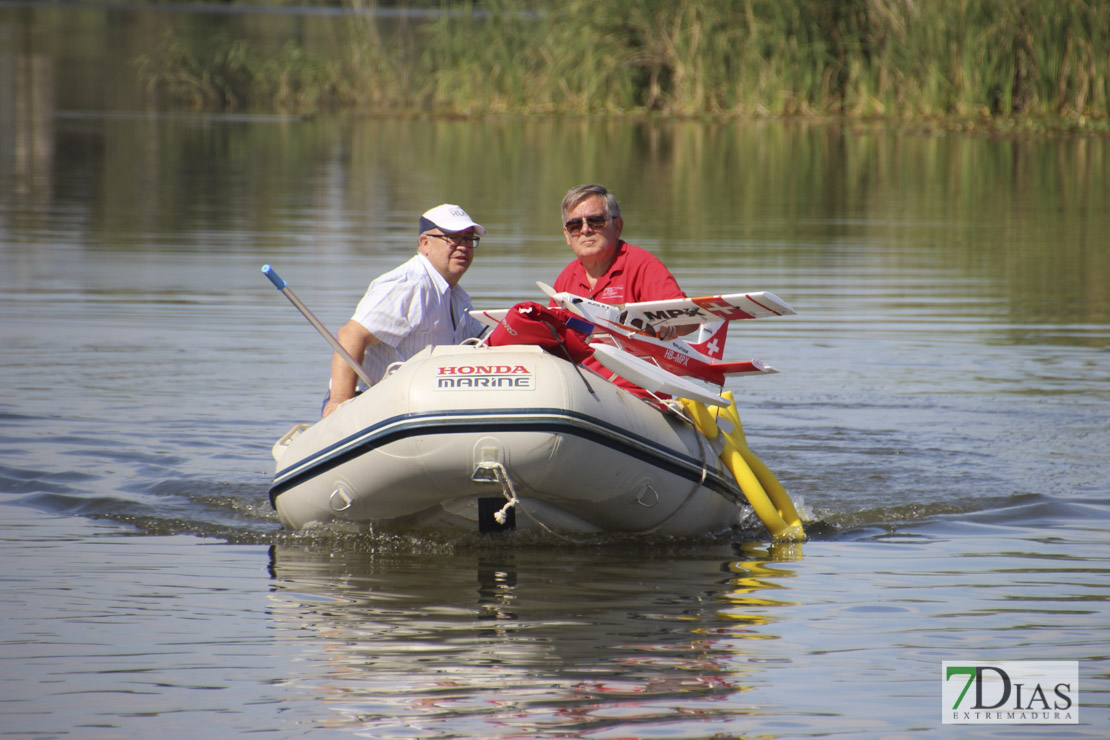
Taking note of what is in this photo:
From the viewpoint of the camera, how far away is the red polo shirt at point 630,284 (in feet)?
19.9

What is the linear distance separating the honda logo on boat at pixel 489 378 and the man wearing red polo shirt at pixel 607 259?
0.89m

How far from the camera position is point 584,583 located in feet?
17.6

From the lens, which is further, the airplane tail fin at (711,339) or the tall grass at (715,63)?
the tall grass at (715,63)

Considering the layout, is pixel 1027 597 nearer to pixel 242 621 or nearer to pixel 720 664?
pixel 720 664

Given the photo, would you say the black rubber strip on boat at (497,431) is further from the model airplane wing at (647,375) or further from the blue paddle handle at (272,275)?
the blue paddle handle at (272,275)

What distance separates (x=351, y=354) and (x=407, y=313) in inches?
10.3

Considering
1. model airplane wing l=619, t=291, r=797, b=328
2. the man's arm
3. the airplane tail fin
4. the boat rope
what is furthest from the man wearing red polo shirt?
the man's arm

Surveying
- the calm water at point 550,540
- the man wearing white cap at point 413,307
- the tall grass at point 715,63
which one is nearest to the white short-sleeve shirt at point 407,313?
the man wearing white cap at point 413,307

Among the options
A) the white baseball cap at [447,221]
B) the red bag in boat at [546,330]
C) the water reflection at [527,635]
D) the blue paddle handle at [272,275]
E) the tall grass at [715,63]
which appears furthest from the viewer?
the tall grass at [715,63]

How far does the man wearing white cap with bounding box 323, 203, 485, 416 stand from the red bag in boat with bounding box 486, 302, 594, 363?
1.85ft

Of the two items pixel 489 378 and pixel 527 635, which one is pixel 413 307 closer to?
pixel 489 378

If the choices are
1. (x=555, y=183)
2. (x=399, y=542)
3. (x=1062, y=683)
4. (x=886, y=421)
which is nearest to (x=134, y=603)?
(x=399, y=542)

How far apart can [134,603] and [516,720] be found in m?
1.62

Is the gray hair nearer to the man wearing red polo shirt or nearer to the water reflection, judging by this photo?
the man wearing red polo shirt
